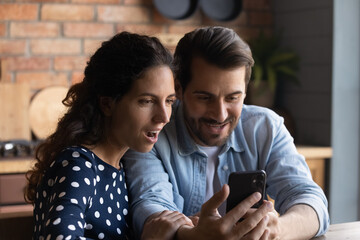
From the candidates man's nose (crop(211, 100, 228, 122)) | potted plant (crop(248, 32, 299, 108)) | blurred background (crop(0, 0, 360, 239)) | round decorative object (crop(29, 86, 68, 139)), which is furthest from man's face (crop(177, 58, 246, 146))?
potted plant (crop(248, 32, 299, 108))

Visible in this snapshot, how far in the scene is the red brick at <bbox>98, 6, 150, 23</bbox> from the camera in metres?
3.41

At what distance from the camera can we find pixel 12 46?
3.21 meters

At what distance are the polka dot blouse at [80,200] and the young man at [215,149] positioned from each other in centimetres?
10

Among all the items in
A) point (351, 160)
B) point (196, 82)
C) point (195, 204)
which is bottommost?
point (351, 160)

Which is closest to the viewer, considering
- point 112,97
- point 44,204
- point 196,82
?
point 44,204

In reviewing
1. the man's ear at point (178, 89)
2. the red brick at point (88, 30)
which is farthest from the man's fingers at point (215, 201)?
the red brick at point (88, 30)

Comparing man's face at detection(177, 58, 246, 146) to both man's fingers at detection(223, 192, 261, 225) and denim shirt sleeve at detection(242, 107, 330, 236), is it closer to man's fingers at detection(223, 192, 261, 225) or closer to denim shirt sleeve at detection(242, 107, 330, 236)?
denim shirt sleeve at detection(242, 107, 330, 236)

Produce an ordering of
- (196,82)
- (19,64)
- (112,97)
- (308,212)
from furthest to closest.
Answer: (19,64) → (196,82) → (308,212) → (112,97)

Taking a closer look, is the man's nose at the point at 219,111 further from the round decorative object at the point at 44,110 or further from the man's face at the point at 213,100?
the round decorative object at the point at 44,110

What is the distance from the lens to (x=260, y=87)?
3576mm

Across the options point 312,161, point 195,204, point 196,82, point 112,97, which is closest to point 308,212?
point 195,204

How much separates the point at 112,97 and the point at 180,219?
341 millimetres

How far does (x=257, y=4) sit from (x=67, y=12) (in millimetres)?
1192

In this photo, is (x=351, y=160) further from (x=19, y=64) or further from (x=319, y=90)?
(x=19, y=64)
